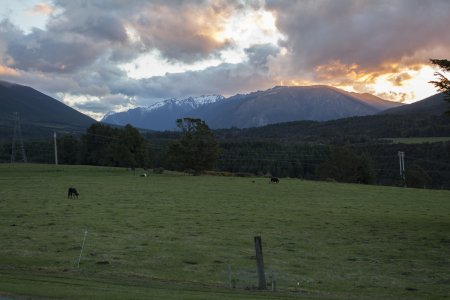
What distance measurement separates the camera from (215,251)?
23.5 metres

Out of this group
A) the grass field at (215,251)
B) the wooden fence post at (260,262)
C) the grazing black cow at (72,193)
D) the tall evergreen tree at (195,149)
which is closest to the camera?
the wooden fence post at (260,262)

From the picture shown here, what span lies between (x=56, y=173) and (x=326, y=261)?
86508 millimetres

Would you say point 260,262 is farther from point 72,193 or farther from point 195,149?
point 195,149

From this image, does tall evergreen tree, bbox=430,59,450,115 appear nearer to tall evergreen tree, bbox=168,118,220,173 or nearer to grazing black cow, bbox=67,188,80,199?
grazing black cow, bbox=67,188,80,199

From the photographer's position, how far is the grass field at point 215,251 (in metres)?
15.8

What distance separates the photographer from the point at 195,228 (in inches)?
1205

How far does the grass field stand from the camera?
15828 mm

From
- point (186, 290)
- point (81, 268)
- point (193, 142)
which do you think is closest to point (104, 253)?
point (81, 268)

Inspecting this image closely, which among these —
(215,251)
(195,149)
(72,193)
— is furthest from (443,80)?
(195,149)

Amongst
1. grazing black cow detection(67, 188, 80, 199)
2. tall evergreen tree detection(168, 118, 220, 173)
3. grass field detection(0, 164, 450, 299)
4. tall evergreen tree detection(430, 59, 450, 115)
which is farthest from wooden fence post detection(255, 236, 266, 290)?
tall evergreen tree detection(168, 118, 220, 173)

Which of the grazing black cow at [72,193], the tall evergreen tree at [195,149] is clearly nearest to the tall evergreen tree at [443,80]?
the grazing black cow at [72,193]

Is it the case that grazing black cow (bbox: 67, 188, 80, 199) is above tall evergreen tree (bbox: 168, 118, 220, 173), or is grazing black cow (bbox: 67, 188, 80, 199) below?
below

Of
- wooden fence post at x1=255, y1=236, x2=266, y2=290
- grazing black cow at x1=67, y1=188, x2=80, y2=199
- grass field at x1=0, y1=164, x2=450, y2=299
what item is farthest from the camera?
grazing black cow at x1=67, y1=188, x2=80, y2=199

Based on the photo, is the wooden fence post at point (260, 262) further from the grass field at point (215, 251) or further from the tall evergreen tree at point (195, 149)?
the tall evergreen tree at point (195, 149)
